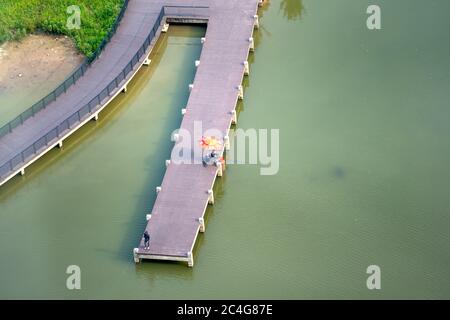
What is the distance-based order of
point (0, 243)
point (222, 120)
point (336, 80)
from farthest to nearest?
Answer: point (336, 80), point (222, 120), point (0, 243)

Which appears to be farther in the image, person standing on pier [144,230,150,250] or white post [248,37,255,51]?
white post [248,37,255,51]

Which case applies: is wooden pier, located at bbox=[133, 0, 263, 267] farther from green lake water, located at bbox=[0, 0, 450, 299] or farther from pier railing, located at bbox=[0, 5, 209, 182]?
pier railing, located at bbox=[0, 5, 209, 182]

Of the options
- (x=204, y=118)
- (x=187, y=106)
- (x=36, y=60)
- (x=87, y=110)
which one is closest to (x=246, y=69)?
(x=187, y=106)

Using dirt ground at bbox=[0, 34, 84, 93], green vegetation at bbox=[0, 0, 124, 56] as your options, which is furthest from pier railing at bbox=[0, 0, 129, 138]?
dirt ground at bbox=[0, 34, 84, 93]

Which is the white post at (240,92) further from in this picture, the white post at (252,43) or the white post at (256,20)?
the white post at (256,20)

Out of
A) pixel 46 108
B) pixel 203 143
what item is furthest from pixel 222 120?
pixel 46 108

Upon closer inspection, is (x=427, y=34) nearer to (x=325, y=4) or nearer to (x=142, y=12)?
(x=325, y=4)

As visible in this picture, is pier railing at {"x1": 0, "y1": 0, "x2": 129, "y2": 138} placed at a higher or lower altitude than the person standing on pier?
higher
